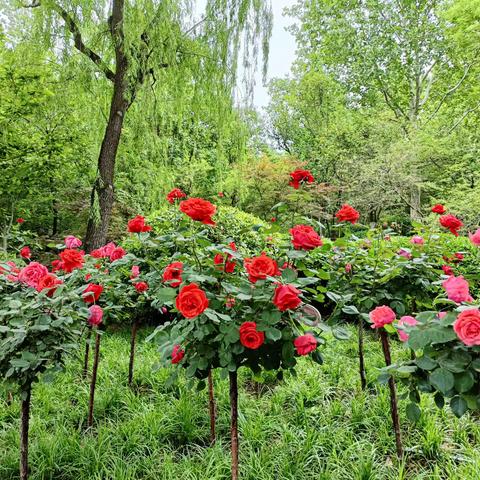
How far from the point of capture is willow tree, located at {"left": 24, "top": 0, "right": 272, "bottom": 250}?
4.28 meters

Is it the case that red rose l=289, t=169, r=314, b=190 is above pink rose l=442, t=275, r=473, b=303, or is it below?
above

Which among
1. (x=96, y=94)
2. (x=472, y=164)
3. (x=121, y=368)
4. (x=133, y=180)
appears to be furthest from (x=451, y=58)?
(x=121, y=368)

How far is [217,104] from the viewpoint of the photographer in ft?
15.9

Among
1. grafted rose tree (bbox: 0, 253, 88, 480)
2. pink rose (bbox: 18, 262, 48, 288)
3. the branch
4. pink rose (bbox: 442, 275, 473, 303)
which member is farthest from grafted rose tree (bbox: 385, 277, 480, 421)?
the branch

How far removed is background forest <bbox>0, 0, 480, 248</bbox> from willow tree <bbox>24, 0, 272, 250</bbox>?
18 mm

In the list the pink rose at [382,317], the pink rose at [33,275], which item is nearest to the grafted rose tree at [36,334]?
the pink rose at [33,275]

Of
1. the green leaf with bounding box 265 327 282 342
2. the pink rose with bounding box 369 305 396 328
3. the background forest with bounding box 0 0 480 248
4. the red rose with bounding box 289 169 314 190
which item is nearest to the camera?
the green leaf with bounding box 265 327 282 342

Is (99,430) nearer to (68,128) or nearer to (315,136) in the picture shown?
(68,128)

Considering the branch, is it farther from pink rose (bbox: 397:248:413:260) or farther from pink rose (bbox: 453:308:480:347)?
pink rose (bbox: 453:308:480:347)

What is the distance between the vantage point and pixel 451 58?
449 inches

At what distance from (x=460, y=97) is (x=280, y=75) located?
6551 millimetres

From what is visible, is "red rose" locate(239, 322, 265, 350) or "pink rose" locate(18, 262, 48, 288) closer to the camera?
"red rose" locate(239, 322, 265, 350)

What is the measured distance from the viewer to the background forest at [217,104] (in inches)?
177

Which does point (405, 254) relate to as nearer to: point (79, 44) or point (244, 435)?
point (244, 435)
